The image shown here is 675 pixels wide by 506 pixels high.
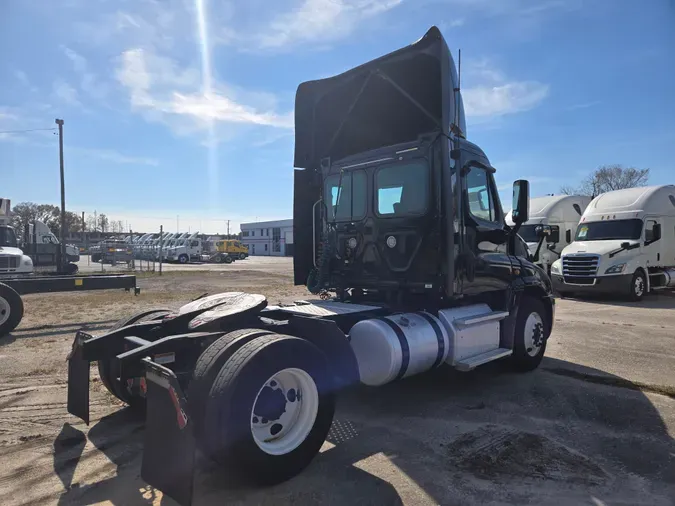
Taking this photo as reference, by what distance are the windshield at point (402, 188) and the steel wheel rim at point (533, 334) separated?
2485 millimetres

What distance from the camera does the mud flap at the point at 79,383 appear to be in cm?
387

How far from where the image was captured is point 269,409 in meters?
3.42

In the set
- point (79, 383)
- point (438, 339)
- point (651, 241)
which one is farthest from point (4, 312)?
point (651, 241)

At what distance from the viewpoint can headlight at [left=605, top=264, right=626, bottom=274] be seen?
1473cm

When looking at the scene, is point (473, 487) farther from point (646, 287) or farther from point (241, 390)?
point (646, 287)

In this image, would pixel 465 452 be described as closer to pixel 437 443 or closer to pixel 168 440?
pixel 437 443

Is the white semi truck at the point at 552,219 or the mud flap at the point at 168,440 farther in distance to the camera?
the white semi truck at the point at 552,219

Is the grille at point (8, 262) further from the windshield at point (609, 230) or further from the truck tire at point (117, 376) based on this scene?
the windshield at point (609, 230)

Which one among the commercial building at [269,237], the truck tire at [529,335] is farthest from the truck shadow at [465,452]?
the commercial building at [269,237]

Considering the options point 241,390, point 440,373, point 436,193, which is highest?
Result: point 436,193

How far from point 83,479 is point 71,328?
23.0ft

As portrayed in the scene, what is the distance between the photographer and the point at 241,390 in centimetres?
309

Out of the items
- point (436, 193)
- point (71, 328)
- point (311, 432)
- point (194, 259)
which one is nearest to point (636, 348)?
point (436, 193)

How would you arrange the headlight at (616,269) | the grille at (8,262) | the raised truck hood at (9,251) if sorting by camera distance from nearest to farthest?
the grille at (8,262) → the raised truck hood at (9,251) → the headlight at (616,269)
